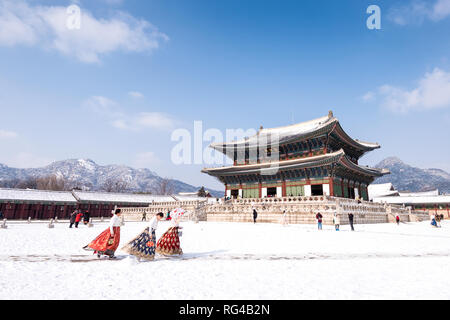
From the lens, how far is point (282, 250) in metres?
9.58

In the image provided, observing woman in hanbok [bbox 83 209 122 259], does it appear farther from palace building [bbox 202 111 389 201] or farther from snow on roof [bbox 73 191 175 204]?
snow on roof [bbox 73 191 175 204]

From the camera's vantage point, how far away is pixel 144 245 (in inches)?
295

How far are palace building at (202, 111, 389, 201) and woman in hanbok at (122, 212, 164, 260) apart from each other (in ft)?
85.8

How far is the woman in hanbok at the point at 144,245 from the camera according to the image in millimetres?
7285

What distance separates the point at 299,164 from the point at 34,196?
3874 centimetres

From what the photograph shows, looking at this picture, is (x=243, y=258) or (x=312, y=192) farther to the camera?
(x=312, y=192)

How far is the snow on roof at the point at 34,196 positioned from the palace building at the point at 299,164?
2294 cm

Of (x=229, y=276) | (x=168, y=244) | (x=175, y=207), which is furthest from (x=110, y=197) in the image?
(x=229, y=276)

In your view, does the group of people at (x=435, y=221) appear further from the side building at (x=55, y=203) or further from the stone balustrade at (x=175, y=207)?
the side building at (x=55, y=203)

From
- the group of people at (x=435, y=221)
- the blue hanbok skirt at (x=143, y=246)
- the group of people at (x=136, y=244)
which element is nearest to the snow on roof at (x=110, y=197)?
the group of people at (x=136, y=244)
